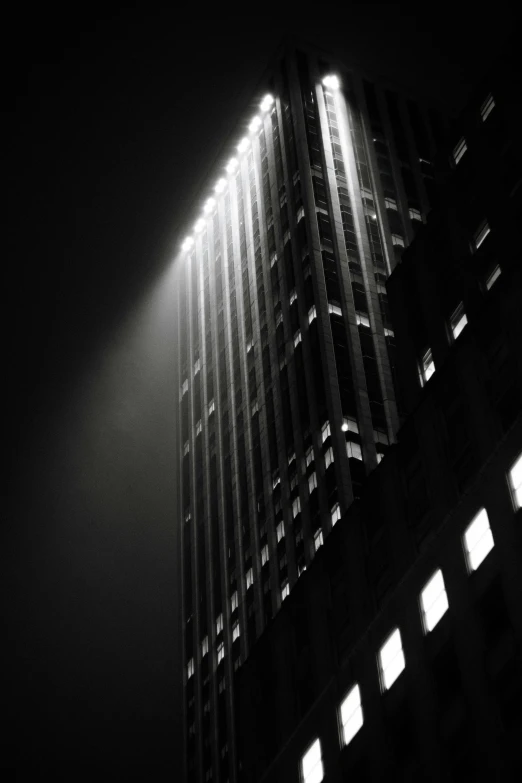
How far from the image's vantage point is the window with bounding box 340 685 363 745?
41.4m

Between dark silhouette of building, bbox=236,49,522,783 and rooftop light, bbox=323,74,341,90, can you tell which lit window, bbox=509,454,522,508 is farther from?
rooftop light, bbox=323,74,341,90

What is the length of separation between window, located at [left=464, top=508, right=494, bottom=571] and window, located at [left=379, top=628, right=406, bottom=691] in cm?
475

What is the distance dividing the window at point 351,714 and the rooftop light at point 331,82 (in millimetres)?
92103

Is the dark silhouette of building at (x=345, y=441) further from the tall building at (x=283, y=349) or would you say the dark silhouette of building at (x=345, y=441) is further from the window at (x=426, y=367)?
the tall building at (x=283, y=349)

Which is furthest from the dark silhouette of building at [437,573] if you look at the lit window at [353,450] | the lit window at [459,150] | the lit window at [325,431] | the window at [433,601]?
the lit window at [325,431]

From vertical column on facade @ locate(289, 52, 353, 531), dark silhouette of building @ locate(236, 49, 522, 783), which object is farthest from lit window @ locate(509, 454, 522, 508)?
vertical column on facade @ locate(289, 52, 353, 531)

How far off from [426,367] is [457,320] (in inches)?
117

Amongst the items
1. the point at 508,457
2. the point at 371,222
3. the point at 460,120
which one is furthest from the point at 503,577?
the point at 371,222

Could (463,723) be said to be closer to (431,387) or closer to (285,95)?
(431,387)

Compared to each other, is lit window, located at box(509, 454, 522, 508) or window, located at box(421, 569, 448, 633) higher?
lit window, located at box(509, 454, 522, 508)

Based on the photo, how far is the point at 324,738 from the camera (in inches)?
1697

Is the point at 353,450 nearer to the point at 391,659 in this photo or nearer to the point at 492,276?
the point at 492,276

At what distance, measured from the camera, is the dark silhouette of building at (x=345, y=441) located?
38.3m

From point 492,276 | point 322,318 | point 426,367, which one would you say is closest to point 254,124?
point 322,318
